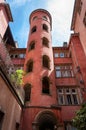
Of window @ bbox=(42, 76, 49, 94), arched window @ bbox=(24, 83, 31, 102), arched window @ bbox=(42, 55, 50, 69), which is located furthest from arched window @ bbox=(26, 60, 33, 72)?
arched window @ bbox=(24, 83, 31, 102)

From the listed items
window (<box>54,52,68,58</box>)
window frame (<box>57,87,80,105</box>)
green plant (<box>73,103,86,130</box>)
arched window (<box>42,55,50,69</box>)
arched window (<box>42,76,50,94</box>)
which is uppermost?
window (<box>54,52,68,58</box>)

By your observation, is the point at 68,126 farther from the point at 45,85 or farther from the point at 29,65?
the point at 29,65

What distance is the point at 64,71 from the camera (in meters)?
19.5

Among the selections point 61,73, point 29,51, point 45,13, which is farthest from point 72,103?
point 45,13

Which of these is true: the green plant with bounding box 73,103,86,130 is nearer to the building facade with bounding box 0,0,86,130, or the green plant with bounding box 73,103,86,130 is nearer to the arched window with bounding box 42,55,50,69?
Result: the building facade with bounding box 0,0,86,130

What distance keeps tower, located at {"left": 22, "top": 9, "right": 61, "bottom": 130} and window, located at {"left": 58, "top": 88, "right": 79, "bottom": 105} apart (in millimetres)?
1621

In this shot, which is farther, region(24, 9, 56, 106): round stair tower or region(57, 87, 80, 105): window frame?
region(57, 87, 80, 105): window frame

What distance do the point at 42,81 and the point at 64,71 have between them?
15.9ft

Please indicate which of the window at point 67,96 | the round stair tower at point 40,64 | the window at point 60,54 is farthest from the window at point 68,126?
the window at point 60,54

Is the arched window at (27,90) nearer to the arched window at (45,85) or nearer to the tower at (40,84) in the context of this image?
the tower at (40,84)

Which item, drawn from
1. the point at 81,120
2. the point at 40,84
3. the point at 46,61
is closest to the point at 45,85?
the point at 40,84

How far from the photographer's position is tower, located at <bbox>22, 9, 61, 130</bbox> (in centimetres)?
1250

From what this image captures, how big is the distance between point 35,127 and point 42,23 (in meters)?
16.0

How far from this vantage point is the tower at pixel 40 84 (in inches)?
492
